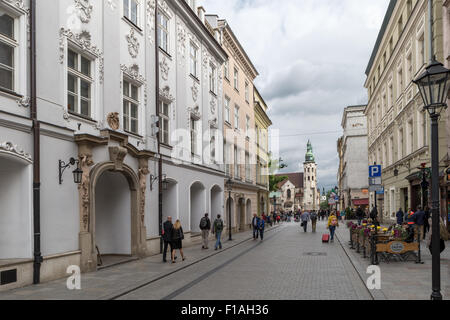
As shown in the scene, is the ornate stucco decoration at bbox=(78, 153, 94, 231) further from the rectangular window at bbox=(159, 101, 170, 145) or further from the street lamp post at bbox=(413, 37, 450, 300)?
the street lamp post at bbox=(413, 37, 450, 300)

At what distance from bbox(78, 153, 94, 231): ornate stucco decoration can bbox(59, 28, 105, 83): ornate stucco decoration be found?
9.02 feet

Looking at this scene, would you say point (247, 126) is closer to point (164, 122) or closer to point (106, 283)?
point (164, 122)

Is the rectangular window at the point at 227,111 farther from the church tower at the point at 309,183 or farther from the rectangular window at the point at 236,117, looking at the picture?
the church tower at the point at 309,183

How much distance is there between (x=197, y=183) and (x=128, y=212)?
7.13 m

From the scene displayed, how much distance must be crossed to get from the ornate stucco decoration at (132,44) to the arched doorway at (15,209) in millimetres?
6570

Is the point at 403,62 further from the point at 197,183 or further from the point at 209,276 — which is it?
the point at 209,276

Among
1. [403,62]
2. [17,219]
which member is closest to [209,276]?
[17,219]

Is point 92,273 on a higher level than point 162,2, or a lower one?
lower

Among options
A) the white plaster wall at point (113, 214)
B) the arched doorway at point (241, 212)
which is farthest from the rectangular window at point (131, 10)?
the arched doorway at point (241, 212)

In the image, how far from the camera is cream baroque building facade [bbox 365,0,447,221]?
2169 centimetres

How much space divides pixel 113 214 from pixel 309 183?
5122 inches

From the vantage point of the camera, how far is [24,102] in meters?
10.0

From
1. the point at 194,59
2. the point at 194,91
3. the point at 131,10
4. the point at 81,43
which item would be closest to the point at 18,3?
the point at 81,43
